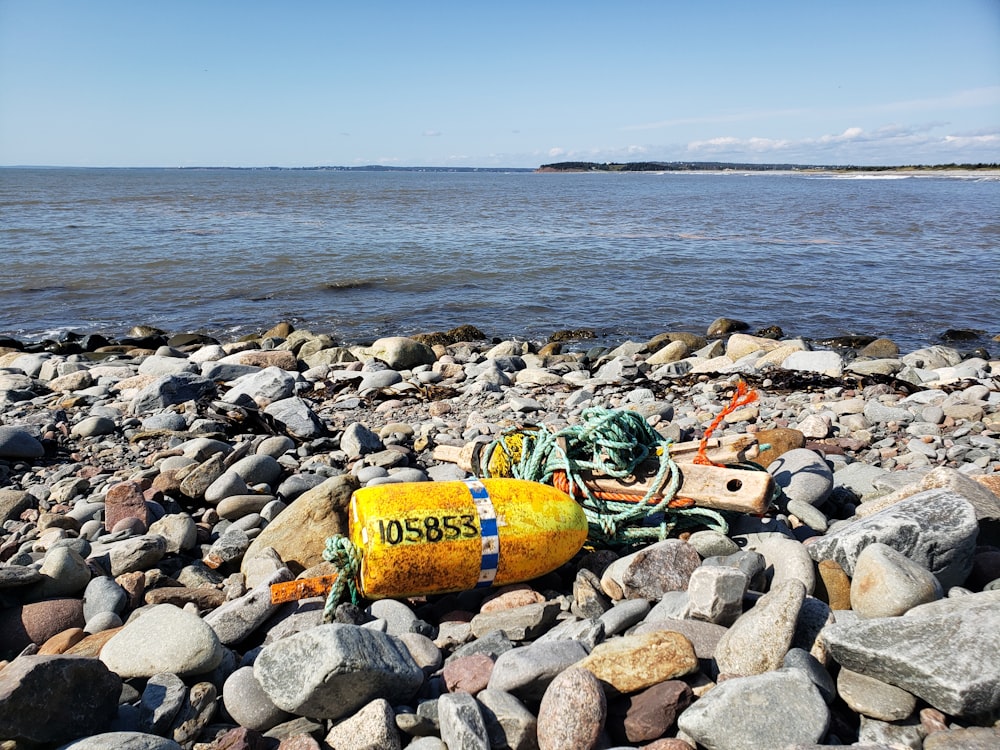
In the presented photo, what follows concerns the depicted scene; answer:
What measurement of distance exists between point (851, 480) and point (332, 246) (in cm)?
2156

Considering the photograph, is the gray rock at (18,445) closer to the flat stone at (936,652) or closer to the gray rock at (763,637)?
→ the gray rock at (763,637)

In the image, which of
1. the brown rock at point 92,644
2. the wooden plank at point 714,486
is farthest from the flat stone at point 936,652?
the brown rock at point 92,644

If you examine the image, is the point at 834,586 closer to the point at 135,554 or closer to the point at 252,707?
the point at 252,707

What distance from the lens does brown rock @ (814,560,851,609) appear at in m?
3.48

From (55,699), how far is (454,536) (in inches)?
68.3

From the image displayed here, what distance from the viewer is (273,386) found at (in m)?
8.13

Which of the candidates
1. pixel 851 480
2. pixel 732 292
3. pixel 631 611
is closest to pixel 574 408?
pixel 851 480

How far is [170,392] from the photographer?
770 cm

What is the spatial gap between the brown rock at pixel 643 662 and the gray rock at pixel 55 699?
73.1 inches

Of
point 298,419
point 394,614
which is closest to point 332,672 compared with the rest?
point 394,614

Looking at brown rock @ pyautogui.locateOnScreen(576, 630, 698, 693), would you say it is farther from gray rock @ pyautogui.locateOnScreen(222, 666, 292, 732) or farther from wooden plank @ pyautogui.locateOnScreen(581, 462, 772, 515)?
wooden plank @ pyautogui.locateOnScreen(581, 462, 772, 515)

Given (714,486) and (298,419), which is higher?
(714,486)

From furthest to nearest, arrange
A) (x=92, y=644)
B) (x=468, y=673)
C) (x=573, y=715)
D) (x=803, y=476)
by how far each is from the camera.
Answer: (x=803, y=476)
(x=92, y=644)
(x=468, y=673)
(x=573, y=715)

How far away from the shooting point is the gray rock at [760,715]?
→ 8.00 feet
